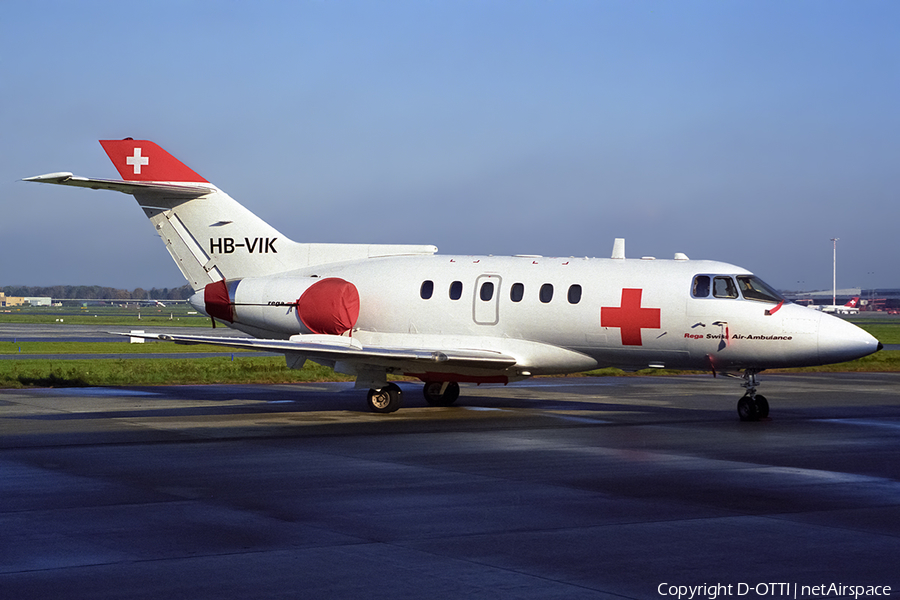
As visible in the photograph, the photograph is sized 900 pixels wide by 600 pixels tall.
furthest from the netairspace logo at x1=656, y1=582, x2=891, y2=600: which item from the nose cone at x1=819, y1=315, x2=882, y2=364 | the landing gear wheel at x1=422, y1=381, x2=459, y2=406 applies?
the landing gear wheel at x1=422, y1=381, x2=459, y2=406

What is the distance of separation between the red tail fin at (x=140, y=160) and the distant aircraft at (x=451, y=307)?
0.03 m

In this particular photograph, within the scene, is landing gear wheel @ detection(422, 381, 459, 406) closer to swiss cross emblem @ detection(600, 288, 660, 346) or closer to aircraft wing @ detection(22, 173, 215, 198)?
swiss cross emblem @ detection(600, 288, 660, 346)

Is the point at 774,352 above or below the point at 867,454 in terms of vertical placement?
above

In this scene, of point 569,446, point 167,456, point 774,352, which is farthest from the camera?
point 774,352

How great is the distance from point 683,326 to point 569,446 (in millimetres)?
4831

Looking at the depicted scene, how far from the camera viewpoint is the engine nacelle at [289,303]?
20.9 m

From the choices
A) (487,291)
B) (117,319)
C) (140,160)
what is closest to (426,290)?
(487,291)

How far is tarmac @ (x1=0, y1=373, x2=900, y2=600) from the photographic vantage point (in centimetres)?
718

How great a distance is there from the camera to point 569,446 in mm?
14992

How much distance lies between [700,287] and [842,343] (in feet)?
9.03

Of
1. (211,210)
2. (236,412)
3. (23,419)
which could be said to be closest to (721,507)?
(236,412)

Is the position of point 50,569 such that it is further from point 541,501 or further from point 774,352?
point 774,352

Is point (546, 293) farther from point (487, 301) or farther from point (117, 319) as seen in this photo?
point (117, 319)

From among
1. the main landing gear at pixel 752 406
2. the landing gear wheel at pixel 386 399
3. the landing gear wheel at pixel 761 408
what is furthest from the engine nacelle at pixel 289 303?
the landing gear wheel at pixel 761 408
